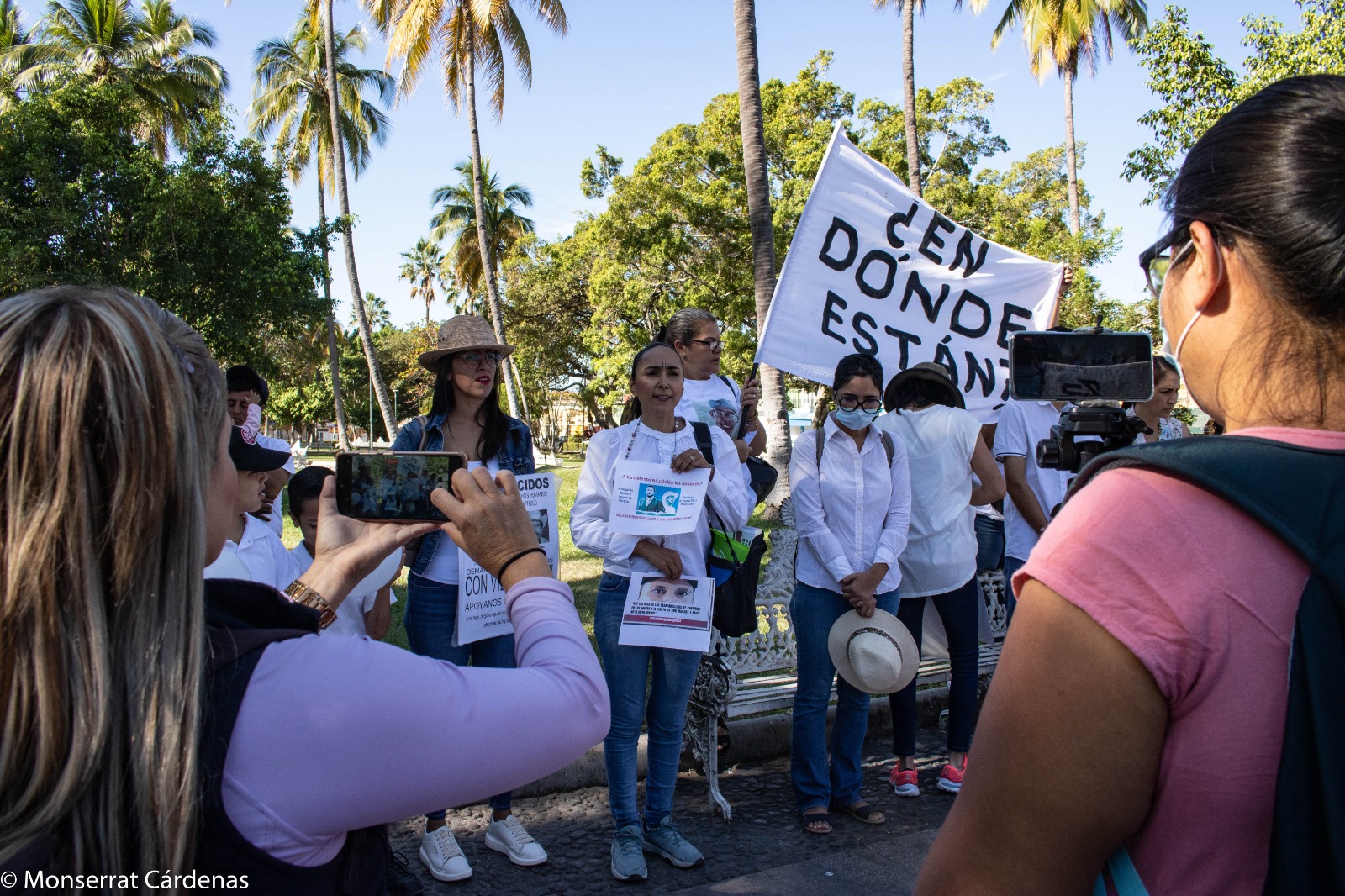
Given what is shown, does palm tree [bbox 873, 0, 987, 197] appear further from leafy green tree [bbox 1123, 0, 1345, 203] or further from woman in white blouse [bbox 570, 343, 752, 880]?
woman in white blouse [bbox 570, 343, 752, 880]

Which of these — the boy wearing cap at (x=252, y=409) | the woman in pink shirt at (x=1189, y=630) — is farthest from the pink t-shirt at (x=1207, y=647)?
the boy wearing cap at (x=252, y=409)

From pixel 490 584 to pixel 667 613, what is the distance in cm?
80

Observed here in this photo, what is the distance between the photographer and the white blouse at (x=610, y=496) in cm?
408

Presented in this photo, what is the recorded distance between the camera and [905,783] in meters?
4.71

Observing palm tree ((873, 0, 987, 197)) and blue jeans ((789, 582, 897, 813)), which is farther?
palm tree ((873, 0, 987, 197))

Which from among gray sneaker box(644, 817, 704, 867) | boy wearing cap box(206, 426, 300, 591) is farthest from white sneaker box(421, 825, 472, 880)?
boy wearing cap box(206, 426, 300, 591)

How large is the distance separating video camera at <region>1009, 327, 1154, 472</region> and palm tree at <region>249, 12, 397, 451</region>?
30.8 metres

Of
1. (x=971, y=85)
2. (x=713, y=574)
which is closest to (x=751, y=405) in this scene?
(x=713, y=574)

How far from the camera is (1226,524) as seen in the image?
3.02 ft

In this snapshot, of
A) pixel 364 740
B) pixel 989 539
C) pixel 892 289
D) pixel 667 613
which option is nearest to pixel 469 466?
pixel 667 613

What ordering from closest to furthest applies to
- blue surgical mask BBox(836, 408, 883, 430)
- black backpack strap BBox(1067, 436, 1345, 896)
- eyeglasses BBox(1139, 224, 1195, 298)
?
black backpack strap BBox(1067, 436, 1345, 896)
eyeglasses BBox(1139, 224, 1195, 298)
blue surgical mask BBox(836, 408, 883, 430)

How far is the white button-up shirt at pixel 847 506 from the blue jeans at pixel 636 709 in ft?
2.71

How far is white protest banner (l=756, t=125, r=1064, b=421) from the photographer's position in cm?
586

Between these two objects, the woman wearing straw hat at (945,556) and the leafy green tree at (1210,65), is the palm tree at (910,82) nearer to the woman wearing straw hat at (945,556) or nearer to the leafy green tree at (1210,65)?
the leafy green tree at (1210,65)
